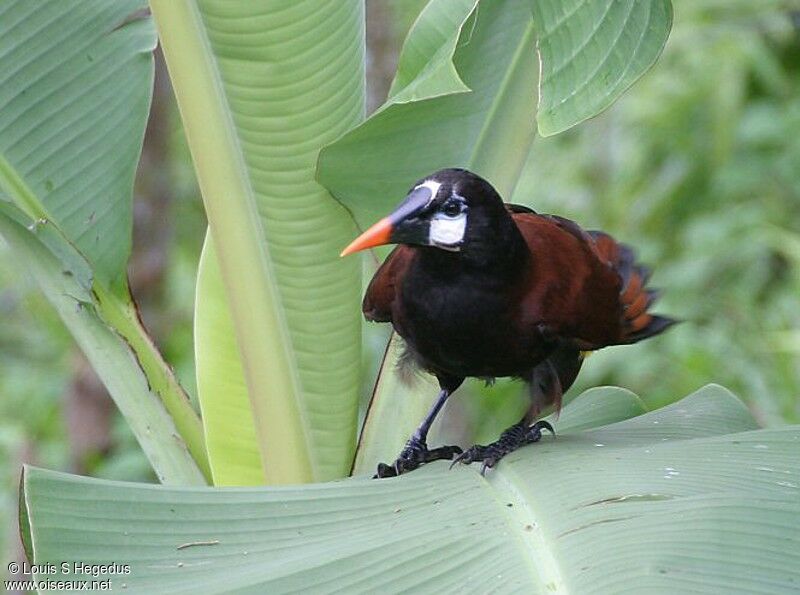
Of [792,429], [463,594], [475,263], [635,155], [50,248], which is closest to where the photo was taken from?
[463,594]

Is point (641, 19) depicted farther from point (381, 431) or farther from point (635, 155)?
point (635, 155)

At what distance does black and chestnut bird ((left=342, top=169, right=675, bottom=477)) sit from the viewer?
4.85ft

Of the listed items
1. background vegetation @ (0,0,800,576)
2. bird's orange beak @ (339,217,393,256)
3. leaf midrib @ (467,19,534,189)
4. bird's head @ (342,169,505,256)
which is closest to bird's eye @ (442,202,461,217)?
bird's head @ (342,169,505,256)

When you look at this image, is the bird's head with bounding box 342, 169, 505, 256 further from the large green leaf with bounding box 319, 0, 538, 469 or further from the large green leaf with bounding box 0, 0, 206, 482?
the large green leaf with bounding box 0, 0, 206, 482

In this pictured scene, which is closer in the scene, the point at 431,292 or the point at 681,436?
the point at 681,436

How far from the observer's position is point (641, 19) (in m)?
1.12

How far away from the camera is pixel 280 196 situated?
4.80 feet

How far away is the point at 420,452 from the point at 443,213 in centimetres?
37

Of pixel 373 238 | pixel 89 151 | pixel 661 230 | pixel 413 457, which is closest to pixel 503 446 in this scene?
pixel 413 457

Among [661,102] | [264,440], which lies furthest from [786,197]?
[264,440]

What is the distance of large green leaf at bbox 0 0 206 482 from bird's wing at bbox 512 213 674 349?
52 centimetres

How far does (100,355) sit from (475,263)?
0.52 meters

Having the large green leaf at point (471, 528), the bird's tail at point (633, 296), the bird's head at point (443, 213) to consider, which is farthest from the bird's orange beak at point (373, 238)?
the bird's tail at point (633, 296)

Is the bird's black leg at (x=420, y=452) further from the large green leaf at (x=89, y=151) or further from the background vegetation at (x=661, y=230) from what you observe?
the background vegetation at (x=661, y=230)
